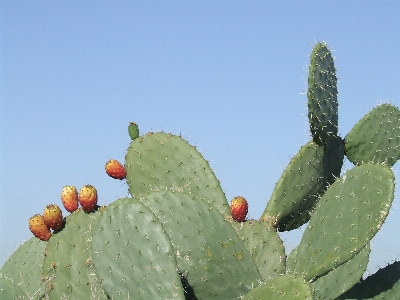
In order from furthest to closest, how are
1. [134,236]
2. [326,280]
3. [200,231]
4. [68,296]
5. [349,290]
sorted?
1. [349,290]
2. [326,280]
3. [68,296]
4. [200,231]
5. [134,236]

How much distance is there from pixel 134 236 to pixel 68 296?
0.68 meters

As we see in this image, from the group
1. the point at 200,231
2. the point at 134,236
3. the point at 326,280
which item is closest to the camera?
the point at 134,236

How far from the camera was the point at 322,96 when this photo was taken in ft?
12.0

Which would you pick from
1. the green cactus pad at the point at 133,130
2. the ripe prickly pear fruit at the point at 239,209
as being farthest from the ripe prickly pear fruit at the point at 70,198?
the ripe prickly pear fruit at the point at 239,209

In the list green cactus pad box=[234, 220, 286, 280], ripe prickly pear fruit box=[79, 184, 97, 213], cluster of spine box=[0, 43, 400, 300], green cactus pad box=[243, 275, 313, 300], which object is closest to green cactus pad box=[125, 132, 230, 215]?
cluster of spine box=[0, 43, 400, 300]

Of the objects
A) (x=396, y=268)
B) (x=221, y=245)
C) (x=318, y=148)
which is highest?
(x=318, y=148)

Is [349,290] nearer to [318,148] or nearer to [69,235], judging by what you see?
[318,148]

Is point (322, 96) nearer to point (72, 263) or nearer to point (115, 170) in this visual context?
point (115, 170)

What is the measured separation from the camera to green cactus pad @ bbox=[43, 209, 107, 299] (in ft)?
11.0

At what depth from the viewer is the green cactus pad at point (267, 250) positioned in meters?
3.54

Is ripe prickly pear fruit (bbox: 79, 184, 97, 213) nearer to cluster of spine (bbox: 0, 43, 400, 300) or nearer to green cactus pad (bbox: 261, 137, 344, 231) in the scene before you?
cluster of spine (bbox: 0, 43, 400, 300)

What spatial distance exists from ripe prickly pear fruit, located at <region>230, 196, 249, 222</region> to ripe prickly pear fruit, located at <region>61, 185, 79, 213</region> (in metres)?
0.86

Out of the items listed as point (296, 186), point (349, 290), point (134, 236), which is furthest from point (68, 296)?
point (349, 290)

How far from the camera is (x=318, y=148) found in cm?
384
